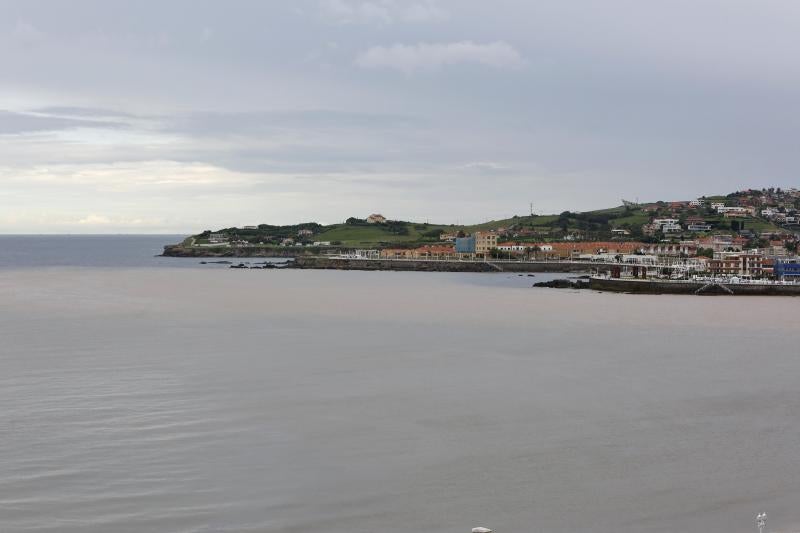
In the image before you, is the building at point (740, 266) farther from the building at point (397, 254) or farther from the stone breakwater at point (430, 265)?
the building at point (397, 254)

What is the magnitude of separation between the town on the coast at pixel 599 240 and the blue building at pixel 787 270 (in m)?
0.06

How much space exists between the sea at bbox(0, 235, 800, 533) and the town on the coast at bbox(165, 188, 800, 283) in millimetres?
36197

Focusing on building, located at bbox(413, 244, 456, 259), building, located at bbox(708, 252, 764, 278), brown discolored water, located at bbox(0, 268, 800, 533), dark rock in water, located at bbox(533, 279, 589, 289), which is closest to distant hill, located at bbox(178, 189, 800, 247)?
building, located at bbox(413, 244, 456, 259)

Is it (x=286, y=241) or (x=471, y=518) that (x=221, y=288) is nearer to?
(x=471, y=518)

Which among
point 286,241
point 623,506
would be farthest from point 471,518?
point 286,241

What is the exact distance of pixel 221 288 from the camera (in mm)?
53656

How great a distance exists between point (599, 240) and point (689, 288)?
5792cm

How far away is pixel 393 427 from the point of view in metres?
15.9

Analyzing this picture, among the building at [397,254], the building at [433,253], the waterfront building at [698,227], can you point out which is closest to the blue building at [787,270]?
the building at [433,253]

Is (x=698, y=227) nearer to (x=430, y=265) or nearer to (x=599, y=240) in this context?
(x=599, y=240)

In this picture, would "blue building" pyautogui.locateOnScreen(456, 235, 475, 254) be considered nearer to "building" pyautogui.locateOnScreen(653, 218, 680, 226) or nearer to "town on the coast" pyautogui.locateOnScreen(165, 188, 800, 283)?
"town on the coast" pyautogui.locateOnScreen(165, 188, 800, 283)

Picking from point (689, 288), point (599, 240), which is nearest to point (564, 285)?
point (689, 288)

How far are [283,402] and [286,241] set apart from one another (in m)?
114

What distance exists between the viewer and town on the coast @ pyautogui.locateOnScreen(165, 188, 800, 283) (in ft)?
231
